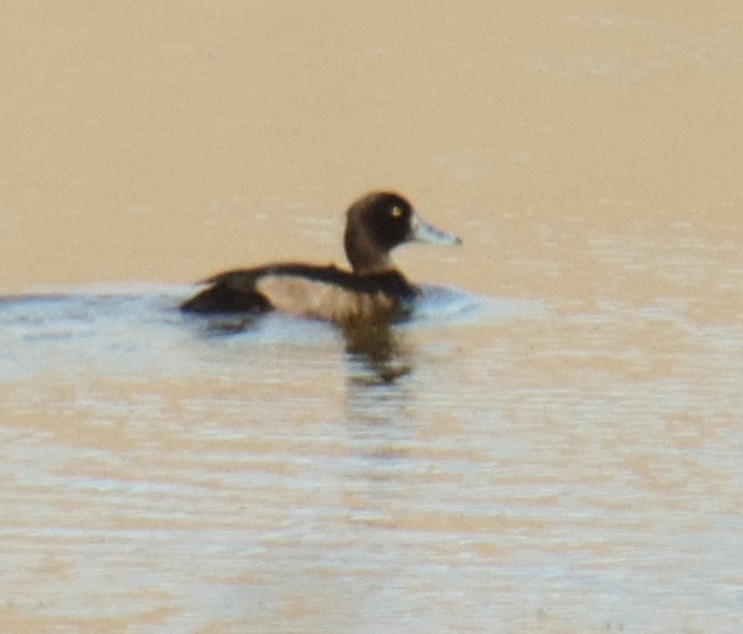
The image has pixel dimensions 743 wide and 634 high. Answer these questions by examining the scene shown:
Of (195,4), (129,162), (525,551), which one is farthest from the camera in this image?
(195,4)

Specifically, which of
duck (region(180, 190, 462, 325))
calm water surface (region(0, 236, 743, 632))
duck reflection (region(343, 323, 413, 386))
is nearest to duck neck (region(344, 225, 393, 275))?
duck (region(180, 190, 462, 325))

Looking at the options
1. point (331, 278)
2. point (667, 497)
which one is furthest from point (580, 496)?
point (331, 278)

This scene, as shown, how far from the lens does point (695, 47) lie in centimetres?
1761

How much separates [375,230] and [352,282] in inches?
35.9

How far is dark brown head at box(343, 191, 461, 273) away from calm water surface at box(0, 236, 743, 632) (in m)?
1.20

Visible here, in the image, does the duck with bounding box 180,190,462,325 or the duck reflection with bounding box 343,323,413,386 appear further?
the duck with bounding box 180,190,462,325

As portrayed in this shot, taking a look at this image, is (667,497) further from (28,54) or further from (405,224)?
(28,54)

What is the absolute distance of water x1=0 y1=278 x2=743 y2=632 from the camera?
21.4 feet

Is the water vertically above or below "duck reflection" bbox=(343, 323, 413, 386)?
above

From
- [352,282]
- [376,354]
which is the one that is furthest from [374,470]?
[352,282]

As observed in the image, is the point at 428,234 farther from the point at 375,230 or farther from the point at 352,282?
the point at 352,282

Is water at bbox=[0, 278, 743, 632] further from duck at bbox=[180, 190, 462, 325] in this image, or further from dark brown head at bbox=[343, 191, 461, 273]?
dark brown head at bbox=[343, 191, 461, 273]

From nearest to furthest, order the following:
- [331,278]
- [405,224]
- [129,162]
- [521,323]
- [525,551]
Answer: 1. [525,551]
2. [521,323]
3. [331,278]
4. [405,224]
5. [129,162]

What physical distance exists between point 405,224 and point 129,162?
2.32 meters
